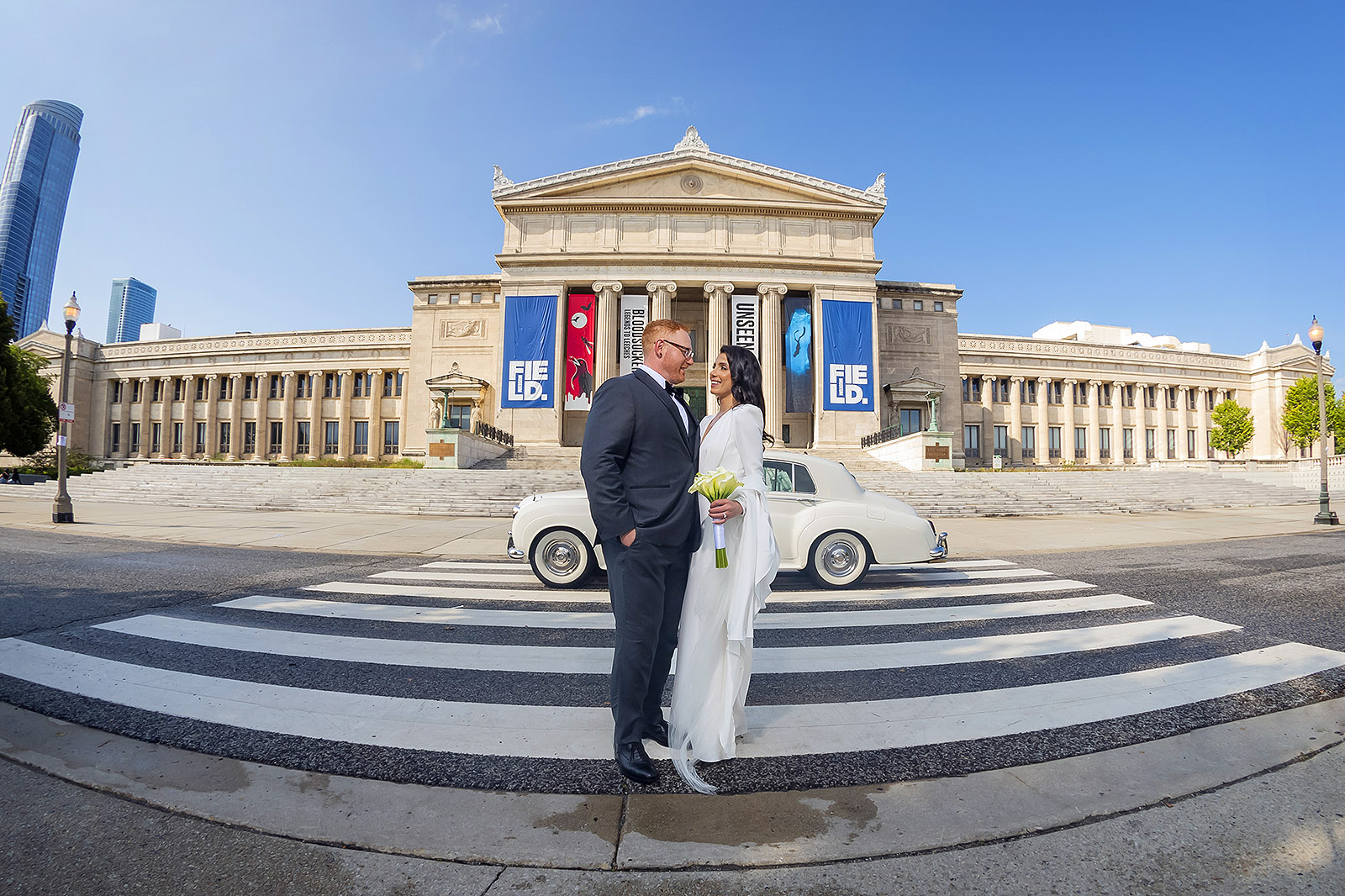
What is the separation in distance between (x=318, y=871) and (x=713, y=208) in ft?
132

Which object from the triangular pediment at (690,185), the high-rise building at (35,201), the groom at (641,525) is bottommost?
the groom at (641,525)

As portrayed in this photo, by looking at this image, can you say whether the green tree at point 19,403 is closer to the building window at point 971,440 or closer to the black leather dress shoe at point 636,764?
the black leather dress shoe at point 636,764

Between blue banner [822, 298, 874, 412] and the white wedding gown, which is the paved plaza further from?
blue banner [822, 298, 874, 412]

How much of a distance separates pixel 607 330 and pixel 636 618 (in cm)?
3507

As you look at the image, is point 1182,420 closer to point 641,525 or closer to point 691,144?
point 691,144

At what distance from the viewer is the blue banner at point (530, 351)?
116 ft

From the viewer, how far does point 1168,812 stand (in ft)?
7.47

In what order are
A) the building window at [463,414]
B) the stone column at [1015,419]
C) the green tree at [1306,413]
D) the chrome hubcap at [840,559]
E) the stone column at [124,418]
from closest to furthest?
the chrome hubcap at [840,559] < the building window at [463,414] < the green tree at [1306,413] < the stone column at [1015,419] < the stone column at [124,418]

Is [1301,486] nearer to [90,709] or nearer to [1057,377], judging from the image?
[1057,377]

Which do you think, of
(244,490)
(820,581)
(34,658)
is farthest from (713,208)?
(34,658)

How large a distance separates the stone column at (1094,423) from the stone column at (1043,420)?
3897mm

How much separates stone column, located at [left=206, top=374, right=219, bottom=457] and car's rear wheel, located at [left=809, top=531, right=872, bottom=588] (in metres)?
58.0

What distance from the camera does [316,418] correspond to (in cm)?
4791

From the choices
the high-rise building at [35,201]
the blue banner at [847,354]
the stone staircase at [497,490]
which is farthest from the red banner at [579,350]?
the high-rise building at [35,201]
